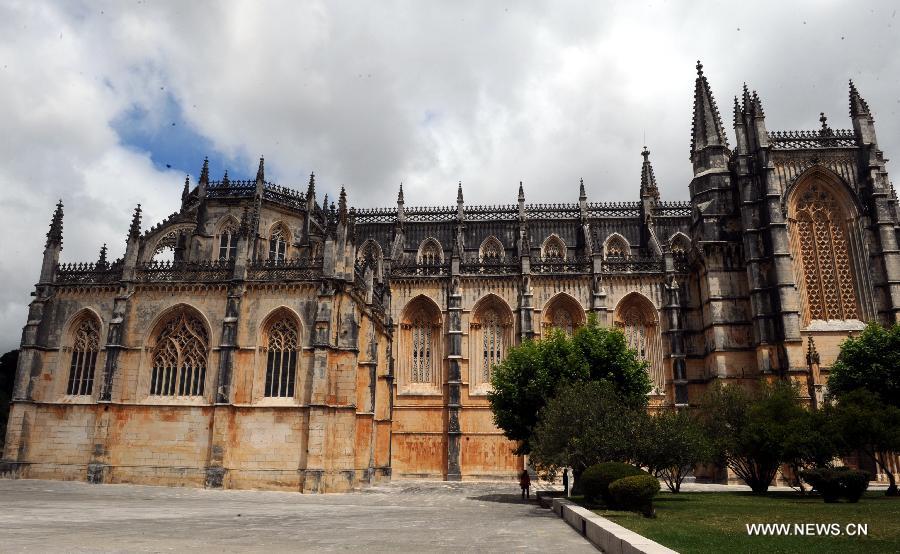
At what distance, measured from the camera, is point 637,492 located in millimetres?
15305

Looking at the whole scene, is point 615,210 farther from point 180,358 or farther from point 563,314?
point 180,358

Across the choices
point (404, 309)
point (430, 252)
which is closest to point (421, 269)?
point (404, 309)

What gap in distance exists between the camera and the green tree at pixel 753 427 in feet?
80.1

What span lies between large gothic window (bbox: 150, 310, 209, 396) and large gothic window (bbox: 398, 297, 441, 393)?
44.9ft

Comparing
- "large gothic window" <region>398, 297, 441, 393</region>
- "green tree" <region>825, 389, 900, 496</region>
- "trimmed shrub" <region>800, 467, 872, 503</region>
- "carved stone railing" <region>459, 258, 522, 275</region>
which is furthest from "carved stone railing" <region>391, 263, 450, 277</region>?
"trimmed shrub" <region>800, 467, 872, 503</region>

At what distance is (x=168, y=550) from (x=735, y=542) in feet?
Result: 32.1

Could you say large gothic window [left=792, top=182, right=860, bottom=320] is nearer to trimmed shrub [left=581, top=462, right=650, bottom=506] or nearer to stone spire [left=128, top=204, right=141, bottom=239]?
trimmed shrub [left=581, top=462, right=650, bottom=506]

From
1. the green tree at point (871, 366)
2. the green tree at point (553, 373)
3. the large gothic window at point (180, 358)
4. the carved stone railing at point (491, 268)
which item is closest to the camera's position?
the green tree at point (553, 373)

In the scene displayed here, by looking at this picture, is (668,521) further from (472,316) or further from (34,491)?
(472,316)

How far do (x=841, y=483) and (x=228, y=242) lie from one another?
107ft

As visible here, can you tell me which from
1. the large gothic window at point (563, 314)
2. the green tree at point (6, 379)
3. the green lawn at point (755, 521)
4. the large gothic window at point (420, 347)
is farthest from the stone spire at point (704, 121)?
the green tree at point (6, 379)

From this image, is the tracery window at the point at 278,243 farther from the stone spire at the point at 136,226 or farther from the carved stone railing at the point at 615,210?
the carved stone railing at the point at 615,210

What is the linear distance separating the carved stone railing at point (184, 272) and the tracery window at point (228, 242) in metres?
7.16

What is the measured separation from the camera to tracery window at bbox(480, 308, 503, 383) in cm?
3909
